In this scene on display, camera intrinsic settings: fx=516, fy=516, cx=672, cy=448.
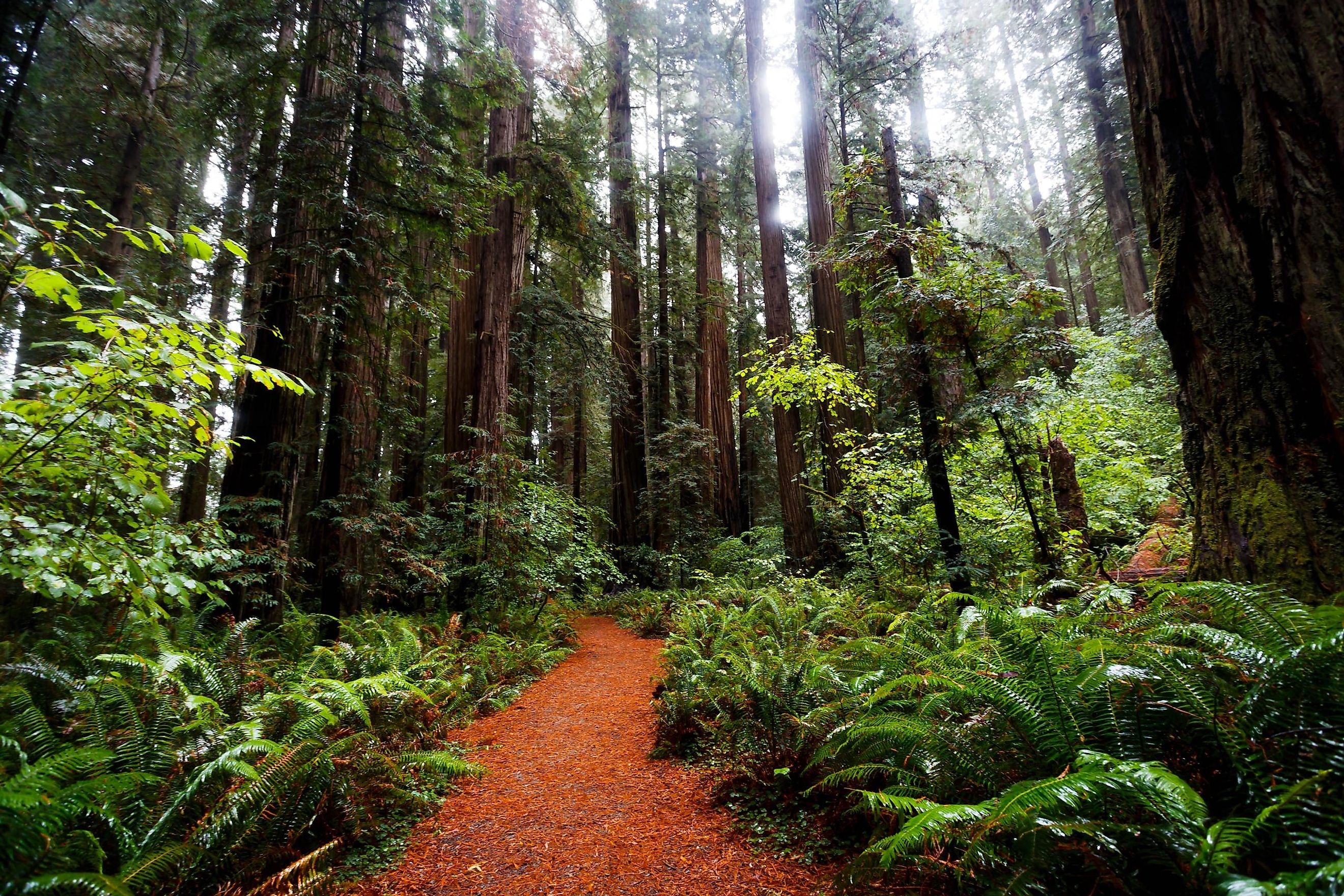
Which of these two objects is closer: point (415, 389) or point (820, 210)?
point (820, 210)

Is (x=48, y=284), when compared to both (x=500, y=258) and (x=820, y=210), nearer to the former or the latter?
(x=500, y=258)

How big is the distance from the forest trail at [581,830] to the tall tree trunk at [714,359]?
28.7 feet

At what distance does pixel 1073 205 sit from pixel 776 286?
10718 mm

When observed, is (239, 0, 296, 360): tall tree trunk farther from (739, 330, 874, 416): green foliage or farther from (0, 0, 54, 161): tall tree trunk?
(739, 330, 874, 416): green foliage

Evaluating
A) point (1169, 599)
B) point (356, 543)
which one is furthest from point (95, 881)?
point (356, 543)

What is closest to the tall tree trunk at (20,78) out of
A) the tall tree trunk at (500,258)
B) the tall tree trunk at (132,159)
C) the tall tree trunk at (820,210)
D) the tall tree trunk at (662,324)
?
the tall tree trunk at (132,159)

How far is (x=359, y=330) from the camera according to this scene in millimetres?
7023

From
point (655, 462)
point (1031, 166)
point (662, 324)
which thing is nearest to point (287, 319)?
point (655, 462)

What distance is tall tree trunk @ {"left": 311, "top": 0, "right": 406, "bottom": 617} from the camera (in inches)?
221

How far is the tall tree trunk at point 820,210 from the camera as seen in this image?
8.21m

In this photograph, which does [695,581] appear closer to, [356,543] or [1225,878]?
[356,543]

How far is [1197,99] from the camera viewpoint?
2.89 m

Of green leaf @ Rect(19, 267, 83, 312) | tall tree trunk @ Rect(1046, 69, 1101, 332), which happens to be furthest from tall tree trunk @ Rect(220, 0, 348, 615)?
tall tree trunk @ Rect(1046, 69, 1101, 332)

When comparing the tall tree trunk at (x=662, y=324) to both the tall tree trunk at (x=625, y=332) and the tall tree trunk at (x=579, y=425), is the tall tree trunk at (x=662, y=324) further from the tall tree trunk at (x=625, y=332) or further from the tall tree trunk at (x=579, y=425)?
the tall tree trunk at (x=579, y=425)
